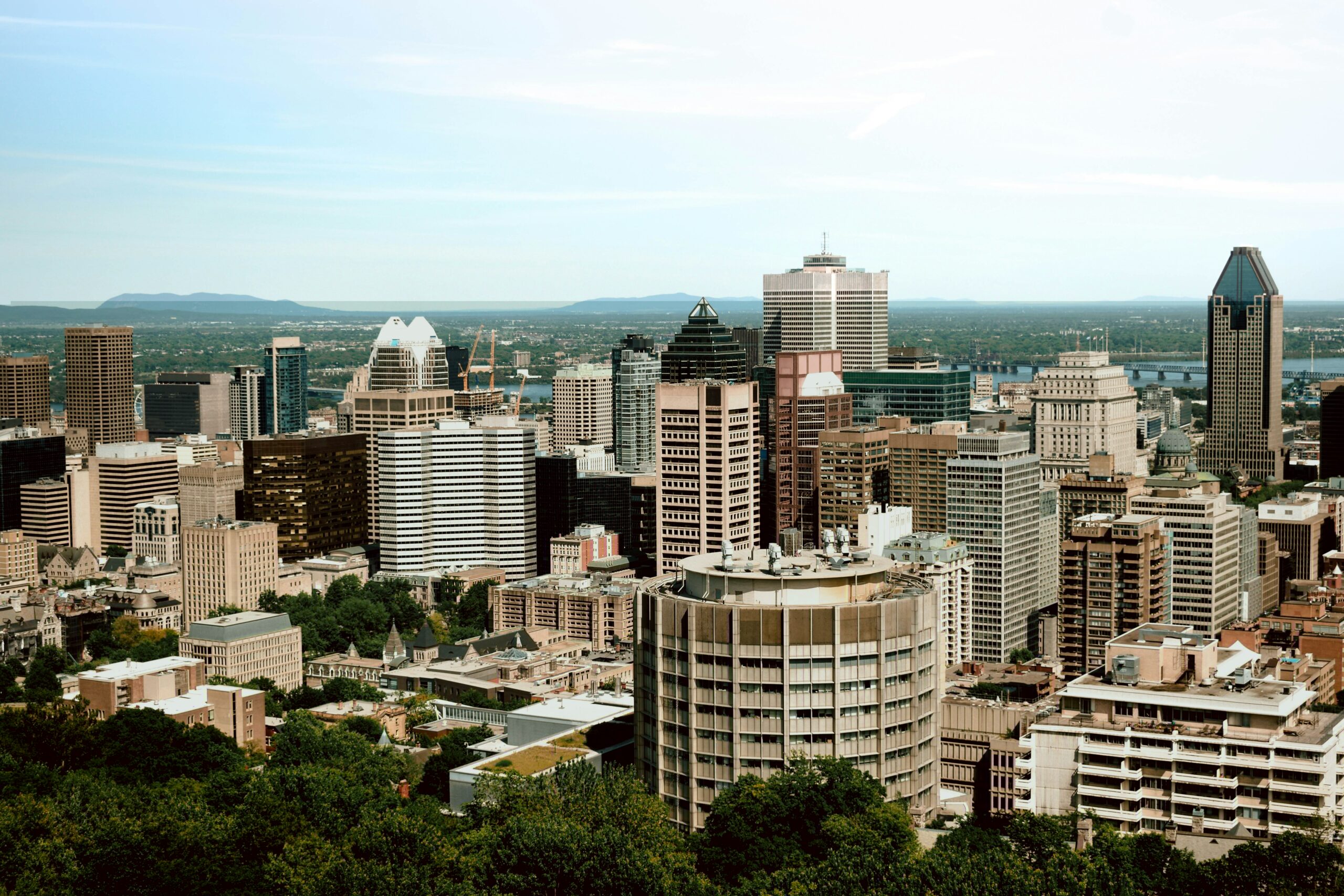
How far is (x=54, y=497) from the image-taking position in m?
164

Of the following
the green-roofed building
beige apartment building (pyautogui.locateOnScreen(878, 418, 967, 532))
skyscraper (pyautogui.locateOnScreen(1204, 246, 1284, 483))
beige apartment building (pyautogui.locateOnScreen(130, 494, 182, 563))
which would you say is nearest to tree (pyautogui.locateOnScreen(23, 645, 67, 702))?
beige apartment building (pyautogui.locateOnScreen(130, 494, 182, 563))

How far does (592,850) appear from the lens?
167 feet

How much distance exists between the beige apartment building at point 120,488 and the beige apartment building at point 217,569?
40.2 m

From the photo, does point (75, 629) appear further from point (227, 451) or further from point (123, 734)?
point (227, 451)

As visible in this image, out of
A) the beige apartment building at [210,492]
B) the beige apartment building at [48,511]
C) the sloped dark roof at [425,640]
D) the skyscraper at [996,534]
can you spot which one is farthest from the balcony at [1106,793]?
the beige apartment building at [48,511]

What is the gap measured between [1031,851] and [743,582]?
12497mm

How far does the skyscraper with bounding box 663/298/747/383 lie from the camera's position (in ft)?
476

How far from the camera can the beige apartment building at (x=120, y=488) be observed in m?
166

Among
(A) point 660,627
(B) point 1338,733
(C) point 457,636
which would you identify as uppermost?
(A) point 660,627

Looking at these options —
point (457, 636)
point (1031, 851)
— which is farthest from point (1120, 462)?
point (1031, 851)

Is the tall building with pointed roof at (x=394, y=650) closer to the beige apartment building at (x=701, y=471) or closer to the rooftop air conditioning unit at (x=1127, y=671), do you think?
the beige apartment building at (x=701, y=471)

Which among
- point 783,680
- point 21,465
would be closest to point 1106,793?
point 783,680

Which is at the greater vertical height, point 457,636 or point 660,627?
point 660,627

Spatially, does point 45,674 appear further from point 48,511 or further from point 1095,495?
point 1095,495
